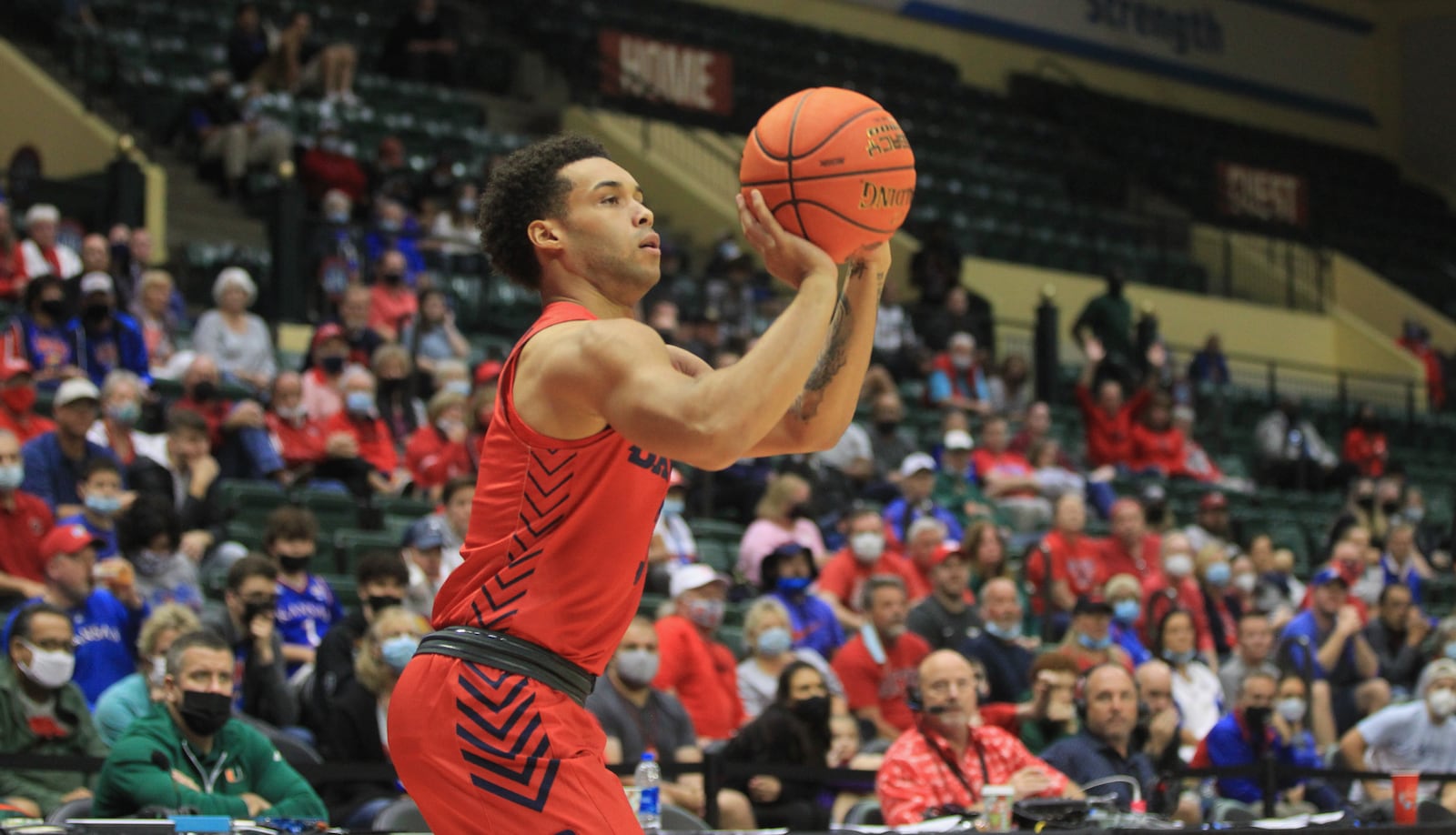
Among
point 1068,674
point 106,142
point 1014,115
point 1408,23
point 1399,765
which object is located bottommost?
point 1399,765

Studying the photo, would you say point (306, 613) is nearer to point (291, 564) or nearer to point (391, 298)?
point (291, 564)

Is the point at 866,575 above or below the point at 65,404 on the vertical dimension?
below

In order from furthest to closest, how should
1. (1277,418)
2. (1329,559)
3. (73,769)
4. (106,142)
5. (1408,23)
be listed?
(1408,23), (1277,418), (106,142), (1329,559), (73,769)

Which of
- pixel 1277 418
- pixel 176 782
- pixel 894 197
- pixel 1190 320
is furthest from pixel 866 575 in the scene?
pixel 1190 320

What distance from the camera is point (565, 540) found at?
127 inches

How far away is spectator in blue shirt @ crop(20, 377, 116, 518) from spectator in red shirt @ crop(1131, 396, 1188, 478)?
9.55 m

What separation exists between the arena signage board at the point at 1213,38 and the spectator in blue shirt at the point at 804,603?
51.3 feet

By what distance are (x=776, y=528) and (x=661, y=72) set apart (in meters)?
8.97

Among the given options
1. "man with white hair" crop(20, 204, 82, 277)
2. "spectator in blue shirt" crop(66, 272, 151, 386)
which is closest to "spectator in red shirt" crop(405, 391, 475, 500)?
"spectator in blue shirt" crop(66, 272, 151, 386)

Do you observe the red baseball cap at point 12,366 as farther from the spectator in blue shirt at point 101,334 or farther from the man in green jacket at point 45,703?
the man in green jacket at point 45,703

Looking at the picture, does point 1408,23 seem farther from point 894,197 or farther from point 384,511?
point 894,197

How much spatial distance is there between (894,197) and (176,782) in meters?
3.80

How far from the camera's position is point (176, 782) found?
614cm

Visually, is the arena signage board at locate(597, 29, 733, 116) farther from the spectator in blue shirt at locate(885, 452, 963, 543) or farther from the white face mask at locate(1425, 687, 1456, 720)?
the white face mask at locate(1425, 687, 1456, 720)
